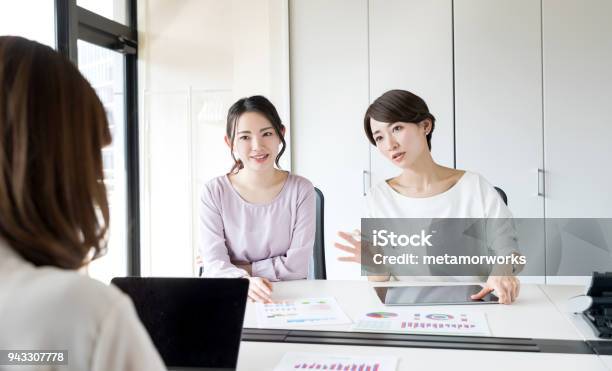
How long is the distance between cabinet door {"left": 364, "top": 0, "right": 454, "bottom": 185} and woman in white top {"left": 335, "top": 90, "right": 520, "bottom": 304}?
3.20 ft

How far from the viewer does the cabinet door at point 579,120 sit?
326cm

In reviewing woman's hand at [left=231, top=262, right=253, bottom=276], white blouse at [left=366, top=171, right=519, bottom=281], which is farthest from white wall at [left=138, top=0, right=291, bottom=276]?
woman's hand at [left=231, top=262, right=253, bottom=276]

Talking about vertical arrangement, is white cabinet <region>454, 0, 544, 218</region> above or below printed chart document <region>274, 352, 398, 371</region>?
above

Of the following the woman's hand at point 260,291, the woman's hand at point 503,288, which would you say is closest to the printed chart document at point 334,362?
the woman's hand at point 260,291

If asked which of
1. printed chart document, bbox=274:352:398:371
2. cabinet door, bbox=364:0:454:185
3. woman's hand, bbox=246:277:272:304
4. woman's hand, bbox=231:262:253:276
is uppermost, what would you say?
cabinet door, bbox=364:0:454:185

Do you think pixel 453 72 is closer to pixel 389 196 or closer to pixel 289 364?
pixel 389 196

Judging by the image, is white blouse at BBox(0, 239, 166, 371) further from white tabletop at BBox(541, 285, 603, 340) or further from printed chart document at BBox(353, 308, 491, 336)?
white tabletop at BBox(541, 285, 603, 340)

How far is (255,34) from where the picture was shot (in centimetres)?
366

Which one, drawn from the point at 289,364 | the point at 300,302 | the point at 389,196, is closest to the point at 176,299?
the point at 289,364

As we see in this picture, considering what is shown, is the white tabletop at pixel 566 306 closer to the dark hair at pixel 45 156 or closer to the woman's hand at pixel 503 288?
the woman's hand at pixel 503 288

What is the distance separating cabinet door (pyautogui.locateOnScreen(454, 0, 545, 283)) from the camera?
3.33 metres

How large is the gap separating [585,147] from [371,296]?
6.92ft

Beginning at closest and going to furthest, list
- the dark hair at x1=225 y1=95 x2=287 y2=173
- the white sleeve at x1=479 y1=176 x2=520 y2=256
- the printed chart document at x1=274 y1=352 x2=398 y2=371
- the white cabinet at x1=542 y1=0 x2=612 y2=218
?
1. the printed chart document at x1=274 y1=352 x2=398 y2=371
2. the white sleeve at x1=479 y1=176 x2=520 y2=256
3. the dark hair at x1=225 y1=95 x2=287 y2=173
4. the white cabinet at x1=542 y1=0 x2=612 y2=218

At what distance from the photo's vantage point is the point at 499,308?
1675mm
